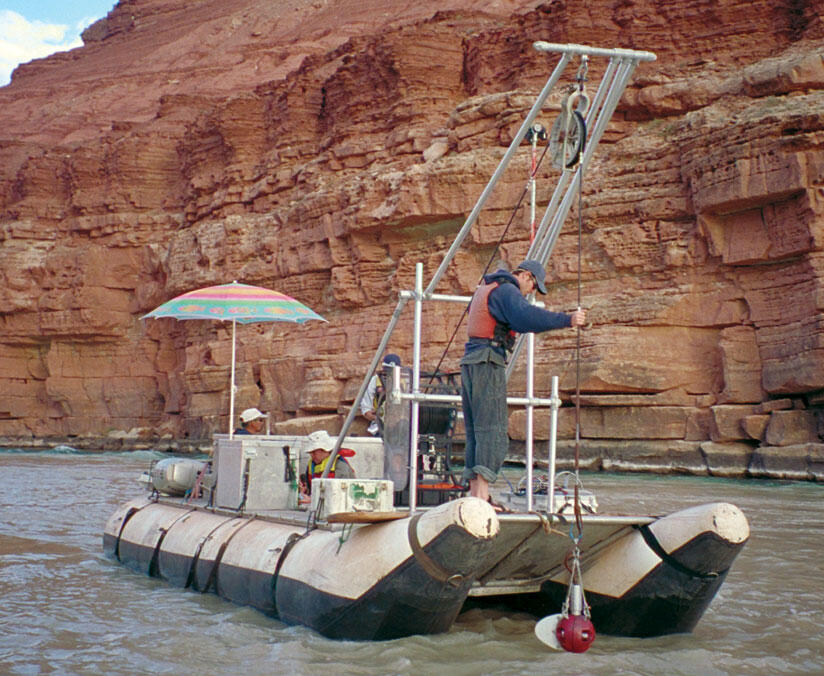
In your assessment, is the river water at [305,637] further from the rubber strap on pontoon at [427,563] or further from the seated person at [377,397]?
the seated person at [377,397]

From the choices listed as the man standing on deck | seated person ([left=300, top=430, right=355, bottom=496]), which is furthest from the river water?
seated person ([left=300, top=430, right=355, bottom=496])

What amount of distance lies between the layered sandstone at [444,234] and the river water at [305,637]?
44.4ft

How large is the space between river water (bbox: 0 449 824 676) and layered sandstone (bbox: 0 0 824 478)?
1353 cm

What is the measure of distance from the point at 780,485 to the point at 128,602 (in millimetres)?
14667

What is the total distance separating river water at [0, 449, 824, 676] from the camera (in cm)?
537

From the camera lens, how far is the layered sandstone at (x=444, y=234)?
22594 mm

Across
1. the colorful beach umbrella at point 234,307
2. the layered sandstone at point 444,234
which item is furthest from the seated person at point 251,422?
the layered sandstone at point 444,234

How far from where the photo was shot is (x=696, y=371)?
23.6 m

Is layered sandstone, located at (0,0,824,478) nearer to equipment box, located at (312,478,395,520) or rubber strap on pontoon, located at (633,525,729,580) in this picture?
rubber strap on pontoon, located at (633,525,729,580)

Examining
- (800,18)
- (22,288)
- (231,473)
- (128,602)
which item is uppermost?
(800,18)

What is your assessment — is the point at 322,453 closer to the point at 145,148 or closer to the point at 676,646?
the point at 676,646

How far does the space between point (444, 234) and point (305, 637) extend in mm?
24687

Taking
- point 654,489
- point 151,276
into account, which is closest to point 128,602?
point 654,489

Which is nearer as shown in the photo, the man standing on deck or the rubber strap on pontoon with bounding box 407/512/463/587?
the rubber strap on pontoon with bounding box 407/512/463/587
